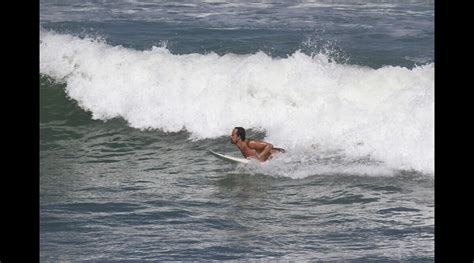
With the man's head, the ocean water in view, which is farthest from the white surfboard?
the man's head

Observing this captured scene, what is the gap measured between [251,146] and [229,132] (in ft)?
10.1

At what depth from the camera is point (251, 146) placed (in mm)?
12227

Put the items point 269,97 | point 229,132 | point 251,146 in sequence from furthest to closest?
point 269,97 < point 229,132 < point 251,146

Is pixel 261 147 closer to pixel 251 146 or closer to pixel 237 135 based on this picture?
pixel 251 146

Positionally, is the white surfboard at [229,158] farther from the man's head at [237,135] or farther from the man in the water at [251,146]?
the man's head at [237,135]

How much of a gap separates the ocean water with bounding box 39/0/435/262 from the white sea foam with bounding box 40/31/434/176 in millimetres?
29

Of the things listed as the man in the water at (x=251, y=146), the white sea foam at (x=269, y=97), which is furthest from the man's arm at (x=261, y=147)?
the white sea foam at (x=269, y=97)

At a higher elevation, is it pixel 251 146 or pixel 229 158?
pixel 251 146

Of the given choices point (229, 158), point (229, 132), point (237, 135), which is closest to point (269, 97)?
point (229, 132)

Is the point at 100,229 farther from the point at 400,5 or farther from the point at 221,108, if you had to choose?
the point at 400,5

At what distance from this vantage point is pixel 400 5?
24.9 meters

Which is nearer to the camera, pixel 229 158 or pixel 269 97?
pixel 229 158

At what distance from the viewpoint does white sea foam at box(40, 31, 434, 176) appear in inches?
540

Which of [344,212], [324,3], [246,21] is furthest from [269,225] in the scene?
[324,3]
